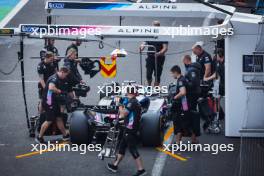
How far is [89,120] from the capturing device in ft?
52.9

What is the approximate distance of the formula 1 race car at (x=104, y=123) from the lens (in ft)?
52.5

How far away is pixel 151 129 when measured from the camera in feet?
52.3

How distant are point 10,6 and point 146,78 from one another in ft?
39.7

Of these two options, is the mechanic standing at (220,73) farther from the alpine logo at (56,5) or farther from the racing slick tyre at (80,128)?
the alpine logo at (56,5)

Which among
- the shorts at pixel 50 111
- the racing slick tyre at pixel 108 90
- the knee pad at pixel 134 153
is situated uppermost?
the racing slick tyre at pixel 108 90

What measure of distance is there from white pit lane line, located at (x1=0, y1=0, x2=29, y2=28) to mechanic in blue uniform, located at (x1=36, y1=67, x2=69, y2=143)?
1181cm

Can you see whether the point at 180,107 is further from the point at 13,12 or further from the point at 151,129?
the point at 13,12

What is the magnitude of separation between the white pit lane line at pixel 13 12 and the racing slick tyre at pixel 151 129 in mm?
12928

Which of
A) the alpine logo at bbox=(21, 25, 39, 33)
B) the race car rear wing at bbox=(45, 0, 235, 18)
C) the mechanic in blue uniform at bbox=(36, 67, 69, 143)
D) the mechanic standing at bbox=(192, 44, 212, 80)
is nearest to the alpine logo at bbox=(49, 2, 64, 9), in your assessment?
the race car rear wing at bbox=(45, 0, 235, 18)

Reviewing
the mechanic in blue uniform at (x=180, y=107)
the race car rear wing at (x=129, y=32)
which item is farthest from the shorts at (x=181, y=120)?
the race car rear wing at (x=129, y=32)

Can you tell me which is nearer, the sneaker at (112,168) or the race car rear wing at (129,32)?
the sneaker at (112,168)

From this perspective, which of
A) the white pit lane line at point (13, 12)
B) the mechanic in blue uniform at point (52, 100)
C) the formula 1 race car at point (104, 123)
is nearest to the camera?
the formula 1 race car at point (104, 123)

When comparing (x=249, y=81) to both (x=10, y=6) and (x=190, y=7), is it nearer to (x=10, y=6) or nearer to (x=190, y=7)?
(x=190, y=7)

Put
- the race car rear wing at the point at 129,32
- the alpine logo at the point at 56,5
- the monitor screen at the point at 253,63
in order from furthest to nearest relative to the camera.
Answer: the alpine logo at the point at 56,5 → the monitor screen at the point at 253,63 → the race car rear wing at the point at 129,32
